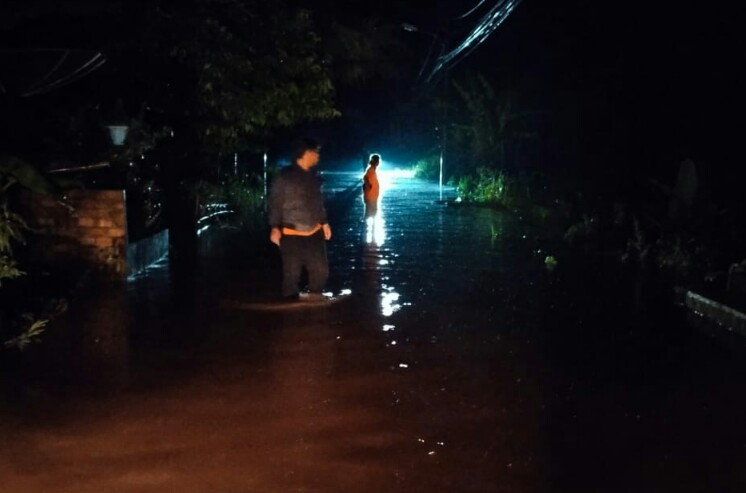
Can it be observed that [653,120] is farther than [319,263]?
Yes

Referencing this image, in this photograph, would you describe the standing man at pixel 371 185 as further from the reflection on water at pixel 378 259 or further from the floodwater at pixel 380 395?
the floodwater at pixel 380 395

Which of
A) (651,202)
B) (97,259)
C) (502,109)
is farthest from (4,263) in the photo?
(502,109)

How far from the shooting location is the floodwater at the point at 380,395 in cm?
538

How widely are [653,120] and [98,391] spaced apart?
61.7 feet

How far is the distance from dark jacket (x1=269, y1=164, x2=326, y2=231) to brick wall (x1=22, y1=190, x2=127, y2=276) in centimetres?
276

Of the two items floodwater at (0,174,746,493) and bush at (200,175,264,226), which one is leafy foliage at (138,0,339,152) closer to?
bush at (200,175,264,226)

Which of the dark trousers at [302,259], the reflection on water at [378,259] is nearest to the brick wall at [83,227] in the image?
the dark trousers at [302,259]

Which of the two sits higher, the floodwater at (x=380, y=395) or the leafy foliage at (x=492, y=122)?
the leafy foliage at (x=492, y=122)

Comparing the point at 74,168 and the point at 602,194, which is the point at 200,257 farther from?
the point at 602,194

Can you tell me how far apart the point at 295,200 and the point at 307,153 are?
529 millimetres

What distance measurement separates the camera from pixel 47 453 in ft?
18.3

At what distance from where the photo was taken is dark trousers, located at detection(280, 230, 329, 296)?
1016 cm

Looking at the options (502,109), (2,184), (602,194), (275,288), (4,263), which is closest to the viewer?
(4,263)

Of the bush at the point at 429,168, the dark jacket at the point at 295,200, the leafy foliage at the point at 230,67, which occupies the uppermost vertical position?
the leafy foliage at the point at 230,67
